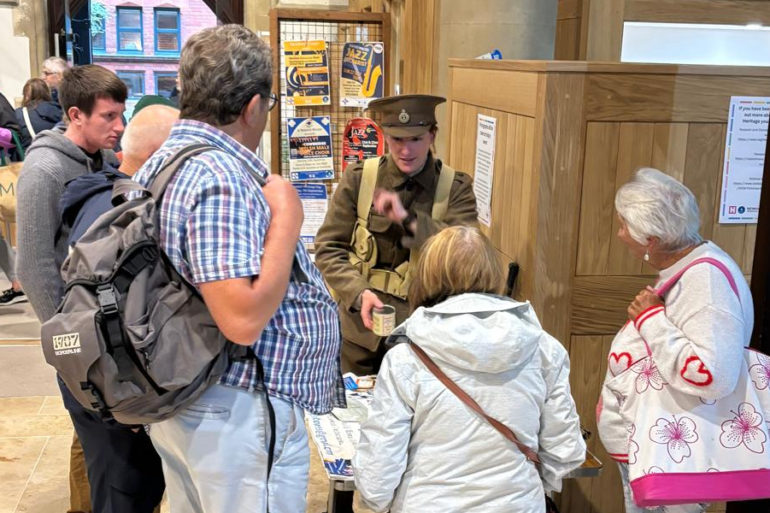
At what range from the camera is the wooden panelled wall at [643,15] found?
3.56 m

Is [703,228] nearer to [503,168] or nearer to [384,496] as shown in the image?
[503,168]

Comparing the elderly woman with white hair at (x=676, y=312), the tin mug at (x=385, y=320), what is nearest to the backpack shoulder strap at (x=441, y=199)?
the tin mug at (x=385, y=320)

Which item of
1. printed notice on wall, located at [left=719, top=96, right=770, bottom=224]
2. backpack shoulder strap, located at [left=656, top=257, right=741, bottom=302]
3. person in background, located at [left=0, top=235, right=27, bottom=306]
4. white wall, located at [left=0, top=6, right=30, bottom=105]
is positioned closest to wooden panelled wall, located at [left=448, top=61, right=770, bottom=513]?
printed notice on wall, located at [left=719, top=96, right=770, bottom=224]

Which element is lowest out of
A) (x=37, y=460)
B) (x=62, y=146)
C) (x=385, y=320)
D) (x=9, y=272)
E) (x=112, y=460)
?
(x=37, y=460)

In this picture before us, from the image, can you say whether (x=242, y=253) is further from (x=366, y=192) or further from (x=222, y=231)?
(x=366, y=192)

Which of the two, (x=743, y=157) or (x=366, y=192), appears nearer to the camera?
(x=743, y=157)

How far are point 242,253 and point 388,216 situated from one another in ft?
4.84

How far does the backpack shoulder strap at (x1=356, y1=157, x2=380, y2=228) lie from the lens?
3240 millimetres

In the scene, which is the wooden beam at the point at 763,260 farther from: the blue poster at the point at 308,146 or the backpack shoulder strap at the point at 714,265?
the blue poster at the point at 308,146

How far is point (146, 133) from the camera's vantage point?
2.68m

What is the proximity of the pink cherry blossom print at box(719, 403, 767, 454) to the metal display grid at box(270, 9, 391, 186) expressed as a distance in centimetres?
370

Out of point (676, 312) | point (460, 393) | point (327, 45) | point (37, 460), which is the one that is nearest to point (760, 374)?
point (676, 312)

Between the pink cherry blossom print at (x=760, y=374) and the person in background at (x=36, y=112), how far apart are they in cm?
553

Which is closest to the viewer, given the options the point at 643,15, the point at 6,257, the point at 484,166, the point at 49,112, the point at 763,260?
the point at 763,260
